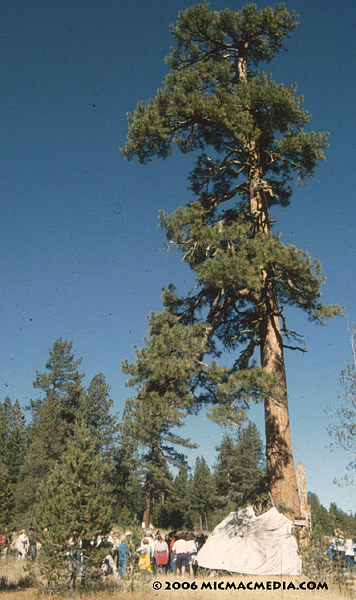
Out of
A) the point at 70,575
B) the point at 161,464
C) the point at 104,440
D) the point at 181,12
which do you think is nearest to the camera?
the point at 70,575

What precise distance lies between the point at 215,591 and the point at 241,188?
12256mm

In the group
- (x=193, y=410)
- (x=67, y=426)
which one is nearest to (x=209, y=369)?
(x=193, y=410)

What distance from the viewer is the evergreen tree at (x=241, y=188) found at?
10508mm

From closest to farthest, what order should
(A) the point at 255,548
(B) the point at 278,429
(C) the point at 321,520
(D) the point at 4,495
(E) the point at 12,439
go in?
1. (A) the point at 255,548
2. (B) the point at 278,429
3. (D) the point at 4,495
4. (C) the point at 321,520
5. (E) the point at 12,439

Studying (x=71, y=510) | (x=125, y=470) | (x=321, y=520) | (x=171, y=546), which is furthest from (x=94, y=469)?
(x=321, y=520)

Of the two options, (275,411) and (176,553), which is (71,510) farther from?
(275,411)

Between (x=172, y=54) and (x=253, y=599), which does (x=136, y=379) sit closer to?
(x=253, y=599)

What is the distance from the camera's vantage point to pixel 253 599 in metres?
7.41

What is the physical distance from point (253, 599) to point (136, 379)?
18.5 ft

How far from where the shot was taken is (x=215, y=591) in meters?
8.20

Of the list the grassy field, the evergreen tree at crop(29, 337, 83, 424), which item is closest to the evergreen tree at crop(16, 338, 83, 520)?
the evergreen tree at crop(29, 337, 83, 424)

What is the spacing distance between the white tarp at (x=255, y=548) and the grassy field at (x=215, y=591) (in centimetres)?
25

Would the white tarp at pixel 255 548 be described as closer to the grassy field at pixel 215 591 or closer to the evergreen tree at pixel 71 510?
the grassy field at pixel 215 591

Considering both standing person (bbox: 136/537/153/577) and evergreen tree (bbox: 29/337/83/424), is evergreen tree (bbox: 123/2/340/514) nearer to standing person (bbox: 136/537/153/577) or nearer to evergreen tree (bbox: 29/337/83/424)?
standing person (bbox: 136/537/153/577)
